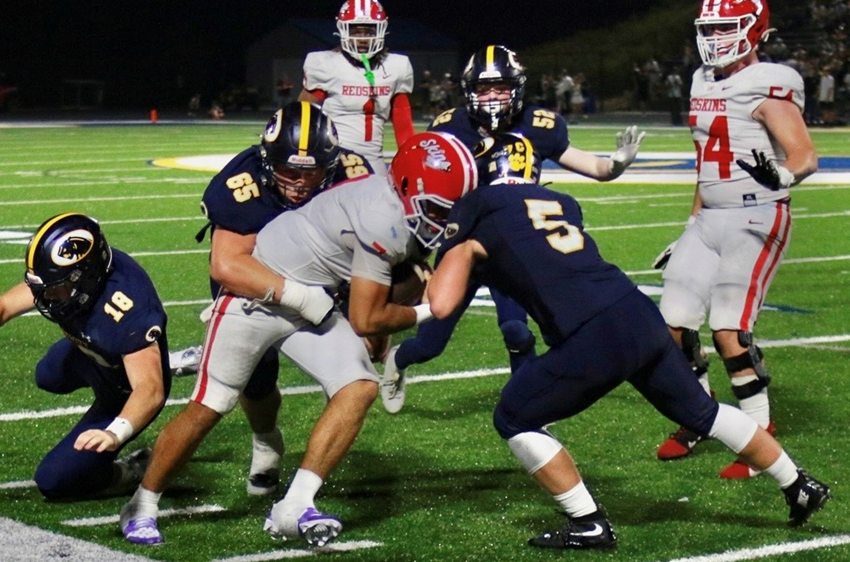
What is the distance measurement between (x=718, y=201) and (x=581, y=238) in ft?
5.13

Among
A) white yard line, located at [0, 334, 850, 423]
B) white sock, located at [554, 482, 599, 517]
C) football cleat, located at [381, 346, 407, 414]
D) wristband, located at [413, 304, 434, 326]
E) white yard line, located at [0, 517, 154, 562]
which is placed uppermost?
wristband, located at [413, 304, 434, 326]

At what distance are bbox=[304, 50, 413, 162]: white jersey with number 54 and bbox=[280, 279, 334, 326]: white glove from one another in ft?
11.7

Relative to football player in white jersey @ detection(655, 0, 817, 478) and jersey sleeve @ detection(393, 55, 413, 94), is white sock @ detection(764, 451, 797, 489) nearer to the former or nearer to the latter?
football player in white jersey @ detection(655, 0, 817, 478)

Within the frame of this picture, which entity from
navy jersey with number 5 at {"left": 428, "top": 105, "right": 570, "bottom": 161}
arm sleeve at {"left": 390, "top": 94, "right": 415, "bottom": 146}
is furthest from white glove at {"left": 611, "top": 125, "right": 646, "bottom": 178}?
arm sleeve at {"left": 390, "top": 94, "right": 415, "bottom": 146}

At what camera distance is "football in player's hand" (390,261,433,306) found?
4672mm

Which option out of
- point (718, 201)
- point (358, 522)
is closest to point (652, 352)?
point (358, 522)

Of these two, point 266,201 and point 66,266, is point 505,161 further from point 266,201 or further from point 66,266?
point 66,266

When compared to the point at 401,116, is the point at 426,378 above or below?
below

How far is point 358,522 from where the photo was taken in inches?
186

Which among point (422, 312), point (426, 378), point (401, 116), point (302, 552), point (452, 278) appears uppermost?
point (452, 278)

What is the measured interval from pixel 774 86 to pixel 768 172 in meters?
Result: 0.52

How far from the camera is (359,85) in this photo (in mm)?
8086

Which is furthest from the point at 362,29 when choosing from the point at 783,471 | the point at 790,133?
the point at 783,471

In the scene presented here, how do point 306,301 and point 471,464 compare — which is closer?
point 306,301
